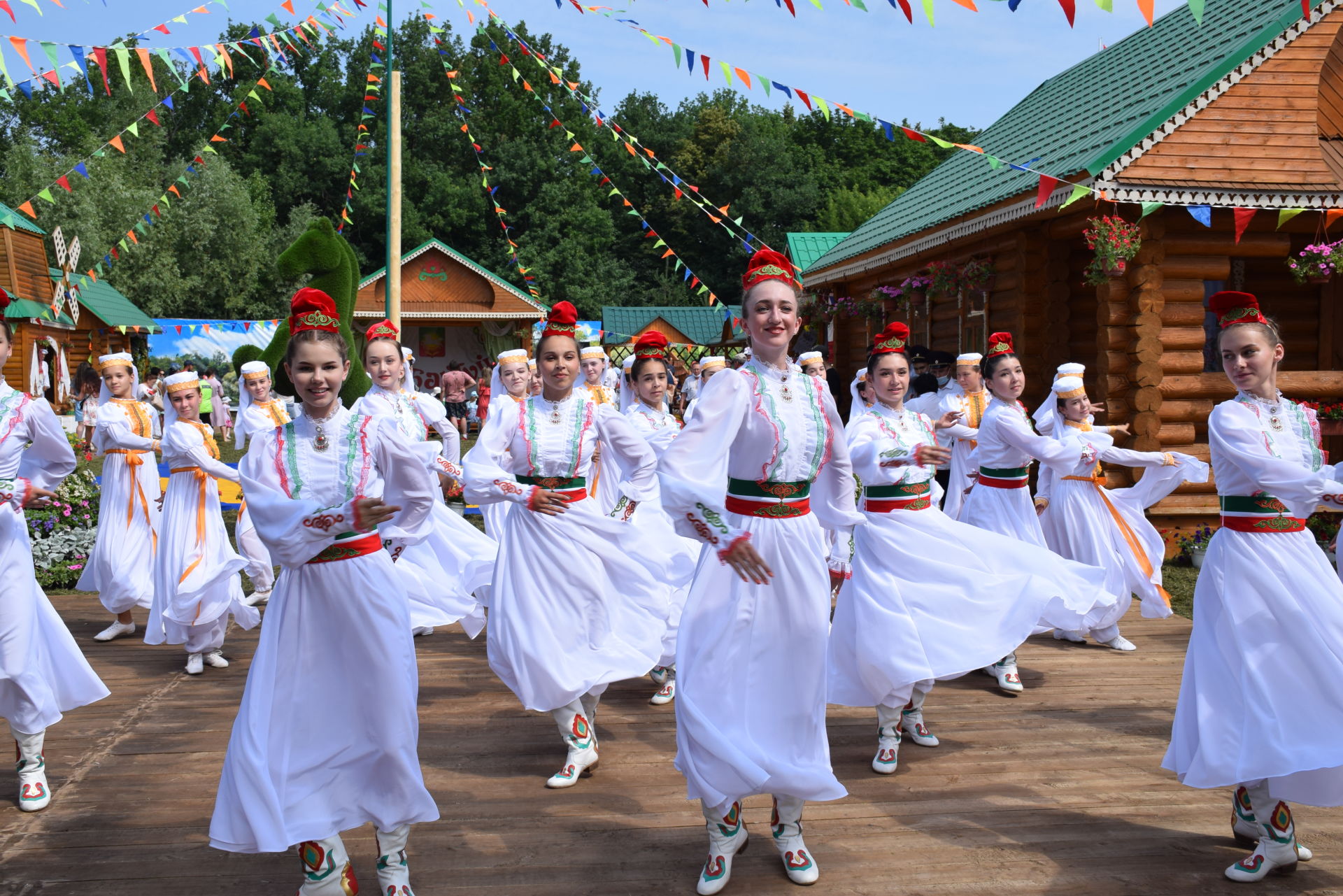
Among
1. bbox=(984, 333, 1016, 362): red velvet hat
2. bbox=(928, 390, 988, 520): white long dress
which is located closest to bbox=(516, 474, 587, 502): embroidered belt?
bbox=(984, 333, 1016, 362): red velvet hat

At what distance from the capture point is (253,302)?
43.5 metres

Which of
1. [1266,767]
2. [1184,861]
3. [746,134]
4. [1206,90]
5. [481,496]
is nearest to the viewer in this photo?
[1266,767]

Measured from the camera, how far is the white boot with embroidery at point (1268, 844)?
3.81m

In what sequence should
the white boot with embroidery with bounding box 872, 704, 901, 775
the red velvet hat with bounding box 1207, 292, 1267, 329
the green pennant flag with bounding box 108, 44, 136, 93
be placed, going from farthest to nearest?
the green pennant flag with bounding box 108, 44, 136, 93 → the white boot with embroidery with bounding box 872, 704, 901, 775 → the red velvet hat with bounding box 1207, 292, 1267, 329

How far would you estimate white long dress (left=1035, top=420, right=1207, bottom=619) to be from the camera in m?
7.39

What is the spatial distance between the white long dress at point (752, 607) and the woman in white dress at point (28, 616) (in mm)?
2994

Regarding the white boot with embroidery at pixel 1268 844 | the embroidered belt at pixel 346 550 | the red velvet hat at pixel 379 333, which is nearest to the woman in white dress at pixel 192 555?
the red velvet hat at pixel 379 333

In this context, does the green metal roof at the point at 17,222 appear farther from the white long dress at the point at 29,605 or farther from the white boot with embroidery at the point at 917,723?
the white boot with embroidery at the point at 917,723

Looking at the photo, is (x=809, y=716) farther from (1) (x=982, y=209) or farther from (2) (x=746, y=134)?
(2) (x=746, y=134)

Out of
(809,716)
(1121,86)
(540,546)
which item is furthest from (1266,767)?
(1121,86)

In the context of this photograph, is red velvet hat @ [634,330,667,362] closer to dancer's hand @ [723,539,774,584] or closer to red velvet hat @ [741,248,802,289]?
red velvet hat @ [741,248,802,289]

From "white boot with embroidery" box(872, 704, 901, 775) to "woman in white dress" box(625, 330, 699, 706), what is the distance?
1.35 m

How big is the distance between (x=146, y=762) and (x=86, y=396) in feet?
41.0

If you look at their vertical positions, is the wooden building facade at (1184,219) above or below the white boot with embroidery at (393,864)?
above
